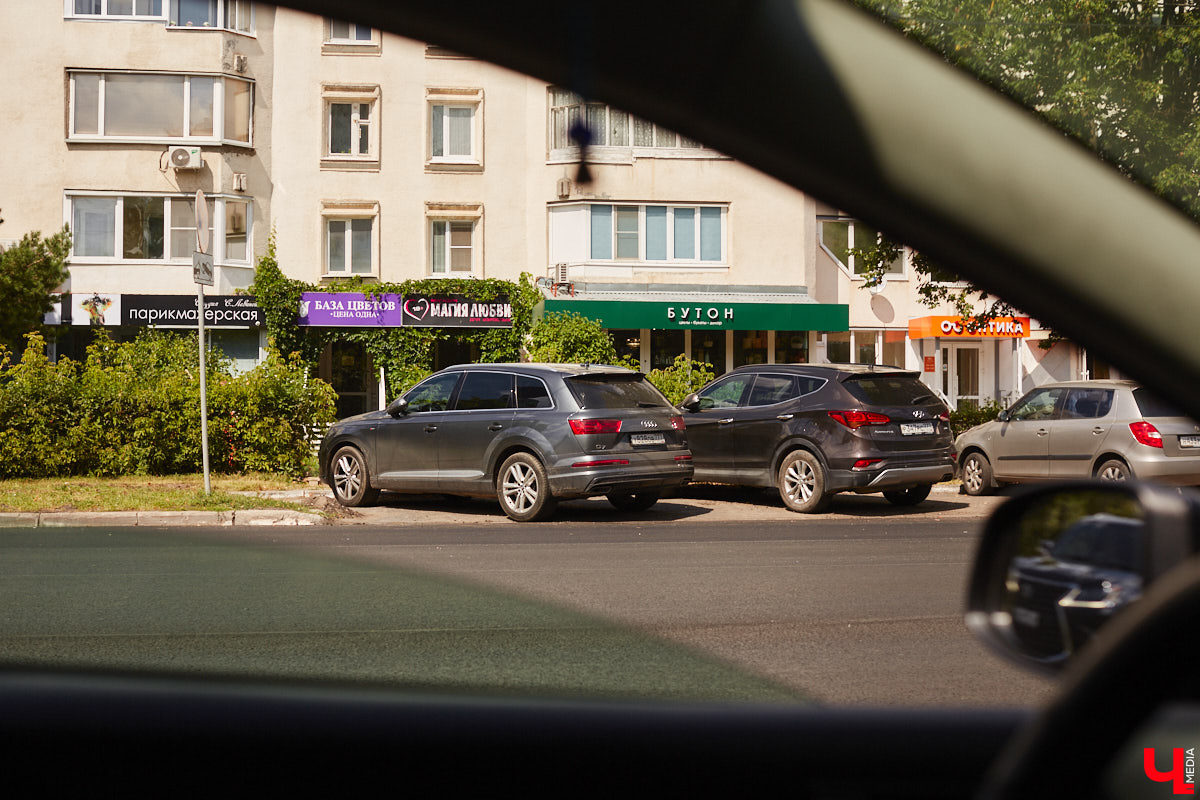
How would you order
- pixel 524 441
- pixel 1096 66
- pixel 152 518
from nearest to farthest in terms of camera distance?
pixel 1096 66 < pixel 152 518 < pixel 524 441

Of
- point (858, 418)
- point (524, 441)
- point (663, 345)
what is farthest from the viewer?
point (663, 345)

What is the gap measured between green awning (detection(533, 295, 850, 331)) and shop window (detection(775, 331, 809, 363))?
688mm

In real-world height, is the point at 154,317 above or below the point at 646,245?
below

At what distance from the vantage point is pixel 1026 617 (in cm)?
111

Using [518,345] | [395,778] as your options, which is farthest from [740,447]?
[518,345]

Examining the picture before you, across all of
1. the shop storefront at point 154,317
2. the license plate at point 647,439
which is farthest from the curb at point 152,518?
the shop storefront at point 154,317

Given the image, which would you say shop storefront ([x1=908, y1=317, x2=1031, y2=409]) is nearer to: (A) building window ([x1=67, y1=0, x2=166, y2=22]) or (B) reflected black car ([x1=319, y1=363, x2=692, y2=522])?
(B) reflected black car ([x1=319, y1=363, x2=692, y2=522])

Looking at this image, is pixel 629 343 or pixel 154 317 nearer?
pixel 154 317

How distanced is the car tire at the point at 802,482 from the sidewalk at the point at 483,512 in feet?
0.54

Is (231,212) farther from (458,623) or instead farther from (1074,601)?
(1074,601)

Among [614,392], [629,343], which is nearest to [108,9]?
[629,343]

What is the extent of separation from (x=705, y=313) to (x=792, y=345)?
308cm

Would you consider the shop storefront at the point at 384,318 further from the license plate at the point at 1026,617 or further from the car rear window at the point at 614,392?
the license plate at the point at 1026,617

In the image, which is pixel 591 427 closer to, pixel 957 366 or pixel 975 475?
pixel 975 475
